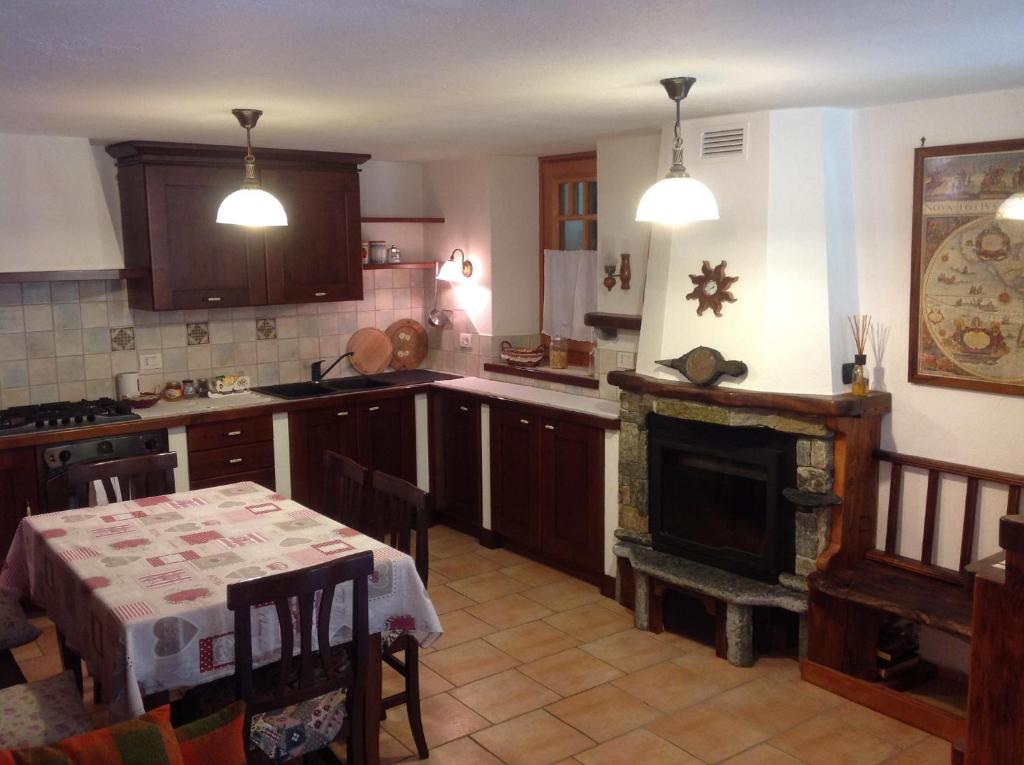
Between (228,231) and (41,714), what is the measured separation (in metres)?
3.06

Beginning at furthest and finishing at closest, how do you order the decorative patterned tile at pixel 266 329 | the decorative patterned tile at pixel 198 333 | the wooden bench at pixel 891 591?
the decorative patterned tile at pixel 266 329
the decorative patterned tile at pixel 198 333
the wooden bench at pixel 891 591

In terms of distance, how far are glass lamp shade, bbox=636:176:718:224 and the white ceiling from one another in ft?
1.12

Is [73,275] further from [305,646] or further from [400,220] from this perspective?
[305,646]

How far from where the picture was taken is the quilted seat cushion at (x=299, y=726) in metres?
A: 2.62

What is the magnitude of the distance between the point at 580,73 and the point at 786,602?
7.38 ft

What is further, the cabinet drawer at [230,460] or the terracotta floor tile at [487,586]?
the cabinet drawer at [230,460]

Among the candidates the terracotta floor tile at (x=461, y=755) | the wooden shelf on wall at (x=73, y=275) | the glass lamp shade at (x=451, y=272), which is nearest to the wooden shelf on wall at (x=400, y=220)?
the glass lamp shade at (x=451, y=272)

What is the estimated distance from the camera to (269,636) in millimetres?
2691

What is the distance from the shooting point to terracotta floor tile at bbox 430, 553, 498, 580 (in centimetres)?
508

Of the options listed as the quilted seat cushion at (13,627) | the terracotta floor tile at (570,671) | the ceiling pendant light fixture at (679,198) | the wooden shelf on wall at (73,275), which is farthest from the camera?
the wooden shelf on wall at (73,275)

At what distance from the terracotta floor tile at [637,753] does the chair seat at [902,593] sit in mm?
865

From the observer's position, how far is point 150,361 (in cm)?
528

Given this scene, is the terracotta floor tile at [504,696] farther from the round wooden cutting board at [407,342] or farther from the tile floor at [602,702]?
the round wooden cutting board at [407,342]

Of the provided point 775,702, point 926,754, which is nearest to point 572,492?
point 775,702
